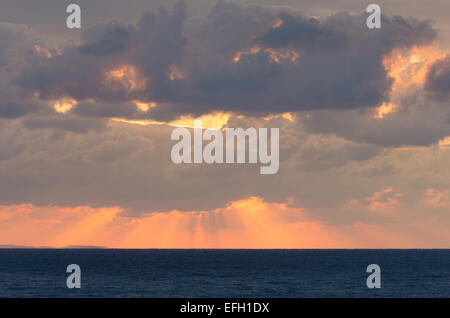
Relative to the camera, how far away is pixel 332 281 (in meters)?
122

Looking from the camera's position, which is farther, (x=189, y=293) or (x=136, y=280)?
(x=136, y=280)
